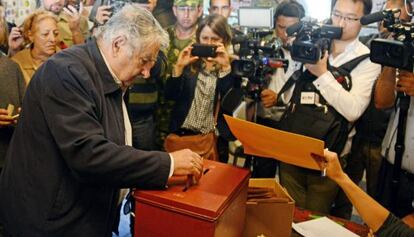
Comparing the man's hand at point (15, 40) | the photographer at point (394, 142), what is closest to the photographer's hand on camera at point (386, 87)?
the photographer at point (394, 142)

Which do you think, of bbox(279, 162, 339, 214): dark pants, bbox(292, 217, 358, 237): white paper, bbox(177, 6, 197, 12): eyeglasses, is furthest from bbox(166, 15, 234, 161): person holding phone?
bbox(292, 217, 358, 237): white paper

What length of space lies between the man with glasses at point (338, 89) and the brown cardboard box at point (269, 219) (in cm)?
70

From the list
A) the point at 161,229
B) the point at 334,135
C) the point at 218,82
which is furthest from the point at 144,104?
the point at 161,229

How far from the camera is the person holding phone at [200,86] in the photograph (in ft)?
7.64

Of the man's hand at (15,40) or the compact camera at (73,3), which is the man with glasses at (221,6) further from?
the man's hand at (15,40)

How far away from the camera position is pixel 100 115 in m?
1.21

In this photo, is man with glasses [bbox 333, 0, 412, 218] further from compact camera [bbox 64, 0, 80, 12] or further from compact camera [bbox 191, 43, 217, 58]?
compact camera [bbox 64, 0, 80, 12]

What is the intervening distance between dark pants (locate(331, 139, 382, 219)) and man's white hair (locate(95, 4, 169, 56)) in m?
1.45

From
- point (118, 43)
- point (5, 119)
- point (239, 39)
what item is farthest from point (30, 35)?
point (118, 43)

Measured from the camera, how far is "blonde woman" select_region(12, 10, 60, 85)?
2.41m

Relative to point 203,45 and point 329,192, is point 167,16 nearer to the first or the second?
point 203,45

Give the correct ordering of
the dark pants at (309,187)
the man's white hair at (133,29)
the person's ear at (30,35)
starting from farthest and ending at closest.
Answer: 1. the person's ear at (30,35)
2. the dark pants at (309,187)
3. the man's white hair at (133,29)

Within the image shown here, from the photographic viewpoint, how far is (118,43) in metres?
1.25

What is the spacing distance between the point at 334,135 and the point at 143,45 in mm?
1118
